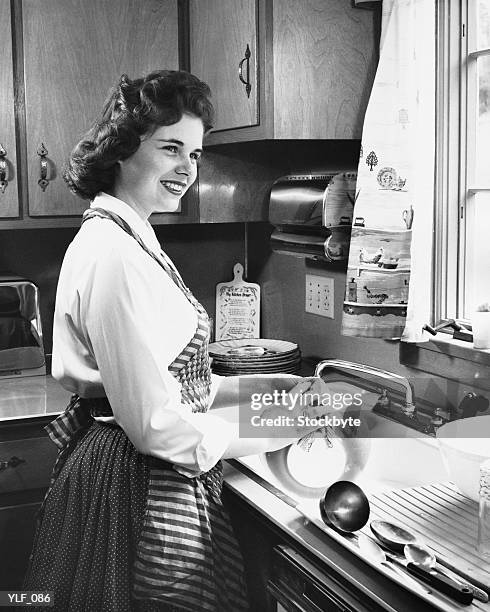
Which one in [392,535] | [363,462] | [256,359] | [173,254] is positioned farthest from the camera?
[173,254]

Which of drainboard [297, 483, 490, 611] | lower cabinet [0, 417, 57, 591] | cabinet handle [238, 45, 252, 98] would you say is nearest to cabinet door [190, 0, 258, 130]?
cabinet handle [238, 45, 252, 98]

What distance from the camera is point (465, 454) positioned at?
1495 millimetres

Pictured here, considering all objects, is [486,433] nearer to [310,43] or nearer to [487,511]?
[487,511]

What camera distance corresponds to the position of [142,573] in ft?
5.14

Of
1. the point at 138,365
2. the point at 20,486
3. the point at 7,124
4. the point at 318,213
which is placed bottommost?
the point at 20,486

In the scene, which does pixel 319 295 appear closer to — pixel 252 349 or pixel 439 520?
pixel 252 349

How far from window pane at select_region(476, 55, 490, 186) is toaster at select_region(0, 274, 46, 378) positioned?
1374 millimetres

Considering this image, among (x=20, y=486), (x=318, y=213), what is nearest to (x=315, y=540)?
(x=318, y=213)

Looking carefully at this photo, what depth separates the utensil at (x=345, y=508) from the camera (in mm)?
1399

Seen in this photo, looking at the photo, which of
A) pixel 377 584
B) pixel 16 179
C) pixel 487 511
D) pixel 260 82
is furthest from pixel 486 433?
pixel 16 179

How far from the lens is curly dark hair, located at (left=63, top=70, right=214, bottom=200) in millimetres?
1708

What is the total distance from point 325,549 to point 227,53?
1508 mm

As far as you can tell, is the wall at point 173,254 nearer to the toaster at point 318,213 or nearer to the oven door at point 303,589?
the toaster at point 318,213

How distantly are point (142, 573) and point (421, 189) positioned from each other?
1.10m
